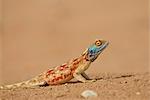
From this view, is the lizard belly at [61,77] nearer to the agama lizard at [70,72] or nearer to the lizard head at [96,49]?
the agama lizard at [70,72]

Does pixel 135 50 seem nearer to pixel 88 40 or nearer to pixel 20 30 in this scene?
pixel 88 40

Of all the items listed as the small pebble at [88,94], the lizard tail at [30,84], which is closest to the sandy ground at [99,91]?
the small pebble at [88,94]

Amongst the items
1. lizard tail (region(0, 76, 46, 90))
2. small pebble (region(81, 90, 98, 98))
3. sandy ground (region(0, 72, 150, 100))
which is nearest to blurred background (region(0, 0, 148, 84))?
lizard tail (region(0, 76, 46, 90))

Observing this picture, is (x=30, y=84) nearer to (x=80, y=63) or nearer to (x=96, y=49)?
(x=80, y=63)

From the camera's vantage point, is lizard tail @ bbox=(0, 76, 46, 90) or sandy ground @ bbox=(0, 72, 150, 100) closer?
sandy ground @ bbox=(0, 72, 150, 100)

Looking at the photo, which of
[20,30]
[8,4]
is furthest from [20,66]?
[8,4]

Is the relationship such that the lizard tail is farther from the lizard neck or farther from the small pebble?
the small pebble

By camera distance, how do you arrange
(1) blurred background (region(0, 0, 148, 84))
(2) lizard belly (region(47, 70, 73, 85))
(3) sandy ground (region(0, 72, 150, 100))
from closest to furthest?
(3) sandy ground (region(0, 72, 150, 100)), (2) lizard belly (region(47, 70, 73, 85)), (1) blurred background (region(0, 0, 148, 84))
